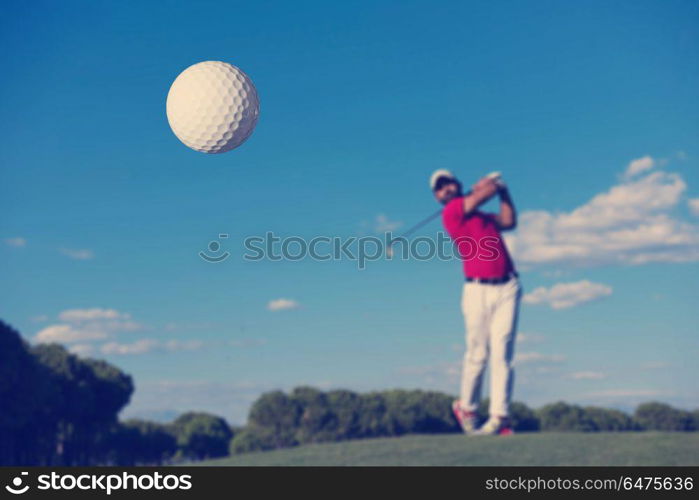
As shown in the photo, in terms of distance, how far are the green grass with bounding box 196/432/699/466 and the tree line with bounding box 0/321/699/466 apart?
1467cm

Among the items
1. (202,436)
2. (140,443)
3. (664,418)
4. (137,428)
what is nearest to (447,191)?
(664,418)

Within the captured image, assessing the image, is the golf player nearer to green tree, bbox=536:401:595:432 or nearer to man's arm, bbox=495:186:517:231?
man's arm, bbox=495:186:517:231

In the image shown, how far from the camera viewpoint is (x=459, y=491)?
36.2ft

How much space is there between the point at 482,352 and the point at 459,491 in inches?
330

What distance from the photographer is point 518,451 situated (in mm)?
20594

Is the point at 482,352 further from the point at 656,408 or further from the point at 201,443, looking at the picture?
the point at 201,443

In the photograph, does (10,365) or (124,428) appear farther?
(124,428)

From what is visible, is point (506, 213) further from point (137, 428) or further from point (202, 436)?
point (202, 436)

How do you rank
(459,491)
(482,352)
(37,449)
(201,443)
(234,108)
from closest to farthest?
(459,491)
(234,108)
(482,352)
(37,449)
(201,443)

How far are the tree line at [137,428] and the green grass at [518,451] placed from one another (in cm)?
1467

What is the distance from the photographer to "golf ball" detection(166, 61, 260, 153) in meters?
13.0

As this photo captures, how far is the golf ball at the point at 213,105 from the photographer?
42.6ft

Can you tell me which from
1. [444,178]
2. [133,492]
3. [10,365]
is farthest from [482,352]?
[10,365]

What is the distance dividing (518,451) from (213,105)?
13512 millimetres
